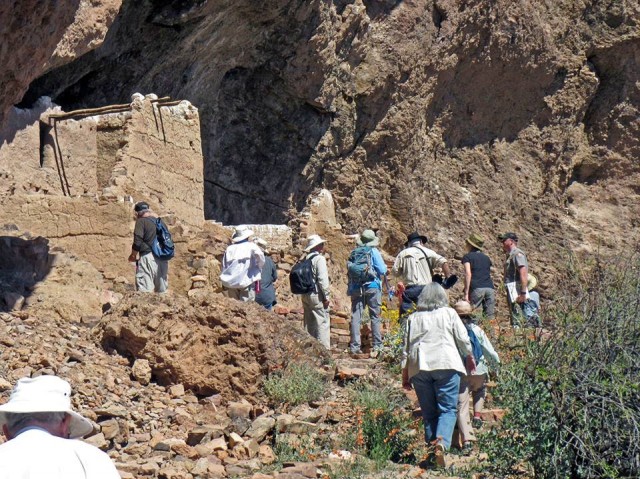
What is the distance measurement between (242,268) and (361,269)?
3.86 feet

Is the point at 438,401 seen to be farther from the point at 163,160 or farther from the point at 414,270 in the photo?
the point at 163,160

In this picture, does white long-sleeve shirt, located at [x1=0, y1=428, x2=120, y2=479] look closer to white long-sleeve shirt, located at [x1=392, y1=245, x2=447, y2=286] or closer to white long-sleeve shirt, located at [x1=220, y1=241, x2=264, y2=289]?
white long-sleeve shirt, located at [x1=220, y1=241, x2=264, y2=289]

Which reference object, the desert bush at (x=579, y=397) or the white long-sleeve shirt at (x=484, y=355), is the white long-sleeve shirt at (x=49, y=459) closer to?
the desert bush at (x=579, y=397)

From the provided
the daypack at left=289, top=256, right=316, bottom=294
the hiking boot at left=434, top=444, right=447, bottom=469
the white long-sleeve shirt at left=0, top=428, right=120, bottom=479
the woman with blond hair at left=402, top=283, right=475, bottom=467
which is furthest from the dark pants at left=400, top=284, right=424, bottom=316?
the white long-sleeve shirt at left=0, top=428, right=120, bottom=479

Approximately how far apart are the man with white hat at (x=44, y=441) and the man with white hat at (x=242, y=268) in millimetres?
7708

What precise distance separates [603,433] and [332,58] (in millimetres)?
13585

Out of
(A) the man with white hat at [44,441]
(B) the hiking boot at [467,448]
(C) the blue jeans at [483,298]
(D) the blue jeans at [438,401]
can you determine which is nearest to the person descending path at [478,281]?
(C) the blue jeans at [483,298]

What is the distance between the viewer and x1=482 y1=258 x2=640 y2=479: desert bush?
8211 millimetres

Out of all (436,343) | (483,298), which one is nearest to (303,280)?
(483,298)

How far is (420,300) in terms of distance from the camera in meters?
9.29

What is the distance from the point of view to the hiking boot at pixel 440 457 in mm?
8703

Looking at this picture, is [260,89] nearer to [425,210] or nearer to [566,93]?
[425,210]

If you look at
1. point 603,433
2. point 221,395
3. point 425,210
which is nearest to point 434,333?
point 603,433

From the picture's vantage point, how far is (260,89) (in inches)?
847
